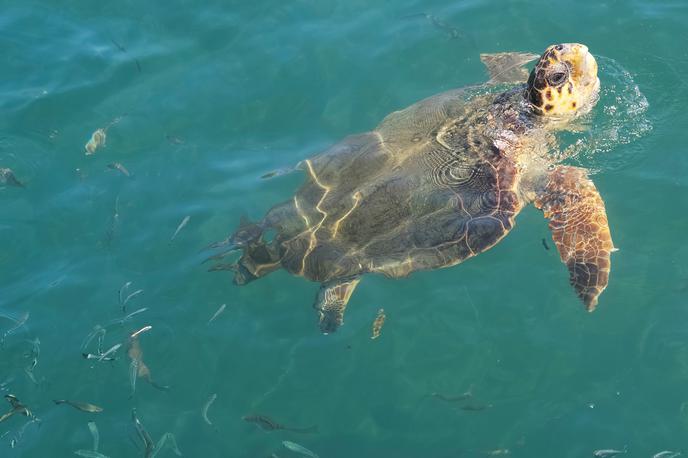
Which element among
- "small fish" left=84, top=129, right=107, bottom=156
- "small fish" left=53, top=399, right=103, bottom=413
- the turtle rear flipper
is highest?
the turtle rear flipper

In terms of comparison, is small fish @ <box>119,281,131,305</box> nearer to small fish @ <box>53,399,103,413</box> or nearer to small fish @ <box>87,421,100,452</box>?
small fish @ <box>53,399,103,413</box>

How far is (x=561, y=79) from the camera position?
631 cm

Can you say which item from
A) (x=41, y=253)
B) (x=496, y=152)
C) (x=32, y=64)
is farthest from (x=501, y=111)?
(x=32, y=64)

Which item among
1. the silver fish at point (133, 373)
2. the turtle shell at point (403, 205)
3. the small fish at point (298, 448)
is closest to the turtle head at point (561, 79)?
the turtle shell at point (403, 205)

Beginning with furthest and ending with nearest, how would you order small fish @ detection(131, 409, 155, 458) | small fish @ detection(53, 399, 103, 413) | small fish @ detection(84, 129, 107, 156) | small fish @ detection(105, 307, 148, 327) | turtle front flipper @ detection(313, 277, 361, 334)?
1. small fish @ detection(84, 129, 107, 156)
2. small fish @ detection(105, 307, 148, 327)
3. turtle front flipper @ detection(313, 277, 361, 334)
4. small fish @ detection(53, 399, 103, 413)
5. small fish @ detection(131, 409, 155, 458)

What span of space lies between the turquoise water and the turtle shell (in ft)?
1.64

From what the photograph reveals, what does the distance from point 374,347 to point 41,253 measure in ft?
12.1

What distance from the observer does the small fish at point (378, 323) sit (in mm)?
5594

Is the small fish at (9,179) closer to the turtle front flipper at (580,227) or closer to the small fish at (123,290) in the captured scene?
the small fish at (123,290)

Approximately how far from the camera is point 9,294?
6109 mm

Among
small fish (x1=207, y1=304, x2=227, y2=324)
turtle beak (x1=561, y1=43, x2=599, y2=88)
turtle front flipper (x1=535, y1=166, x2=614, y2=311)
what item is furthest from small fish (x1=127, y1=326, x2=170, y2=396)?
turtle beak (x1=561, y1=43, x2=599, y2=88)

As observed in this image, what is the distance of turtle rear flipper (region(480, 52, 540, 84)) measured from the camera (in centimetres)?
724

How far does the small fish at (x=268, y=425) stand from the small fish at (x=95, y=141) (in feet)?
13.1

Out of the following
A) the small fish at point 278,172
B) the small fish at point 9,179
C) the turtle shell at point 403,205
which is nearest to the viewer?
the turtle shell at point 403,205
